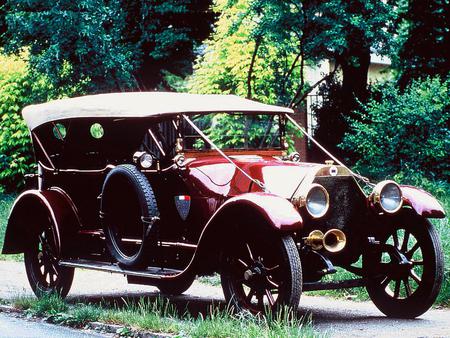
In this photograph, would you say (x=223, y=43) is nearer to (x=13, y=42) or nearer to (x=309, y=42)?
(x=309, y=42)

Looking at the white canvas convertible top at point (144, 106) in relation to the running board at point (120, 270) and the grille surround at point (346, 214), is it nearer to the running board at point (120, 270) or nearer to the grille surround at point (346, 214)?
the grille surround at point (346, 214)

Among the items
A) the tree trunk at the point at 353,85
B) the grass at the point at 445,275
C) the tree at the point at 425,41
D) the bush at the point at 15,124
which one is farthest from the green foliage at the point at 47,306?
the tree at the point at 425,41

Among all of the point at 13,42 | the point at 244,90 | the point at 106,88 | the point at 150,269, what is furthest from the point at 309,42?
the point at 150,269

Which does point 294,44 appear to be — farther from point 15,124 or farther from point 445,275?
point 445,275

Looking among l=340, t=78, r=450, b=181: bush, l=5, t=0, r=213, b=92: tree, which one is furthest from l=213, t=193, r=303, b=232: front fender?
l=5, t=0, r=213, b=92: tree

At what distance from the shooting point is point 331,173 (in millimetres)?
8539

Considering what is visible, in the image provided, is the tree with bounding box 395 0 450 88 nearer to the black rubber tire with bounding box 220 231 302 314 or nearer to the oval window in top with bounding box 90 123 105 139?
the oval window in top with bounding box 90 123 105 139

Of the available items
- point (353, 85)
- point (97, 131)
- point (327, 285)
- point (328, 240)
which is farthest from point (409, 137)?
point (327, 285)

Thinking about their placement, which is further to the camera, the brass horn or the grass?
the grass

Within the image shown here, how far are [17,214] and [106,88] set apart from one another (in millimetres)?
9972

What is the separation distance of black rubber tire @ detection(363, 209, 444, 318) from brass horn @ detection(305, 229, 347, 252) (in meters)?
0.66

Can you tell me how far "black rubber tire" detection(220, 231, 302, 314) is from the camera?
773 centimetres

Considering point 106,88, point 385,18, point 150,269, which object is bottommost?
point 150,269

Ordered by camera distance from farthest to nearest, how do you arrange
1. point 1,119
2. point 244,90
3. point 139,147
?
point 1,119
point 244,90
point 139,147
